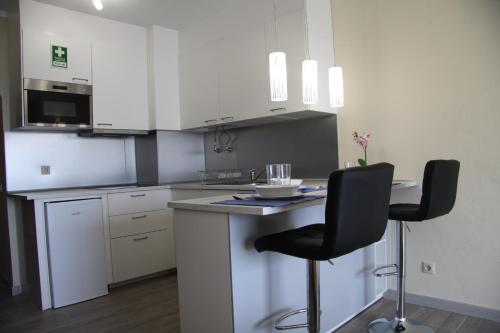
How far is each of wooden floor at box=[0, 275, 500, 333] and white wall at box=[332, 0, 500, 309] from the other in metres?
0.21

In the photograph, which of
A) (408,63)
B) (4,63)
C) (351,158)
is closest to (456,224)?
(351,158)

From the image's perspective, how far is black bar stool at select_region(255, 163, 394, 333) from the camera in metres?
1.35

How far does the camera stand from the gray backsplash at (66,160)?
132 inches

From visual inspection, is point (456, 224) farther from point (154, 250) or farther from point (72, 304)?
point (72, 304)

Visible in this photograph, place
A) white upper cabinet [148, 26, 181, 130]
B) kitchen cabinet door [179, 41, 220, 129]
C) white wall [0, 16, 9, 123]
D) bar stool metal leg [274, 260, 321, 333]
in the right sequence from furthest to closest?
white upper cabinet [148, 26, 181, 130], kitchen cabinet door [179, 41, 220, 129], white wall [0, 16, 9, 123], bar stool metal leg [274, 260, 321, 333]

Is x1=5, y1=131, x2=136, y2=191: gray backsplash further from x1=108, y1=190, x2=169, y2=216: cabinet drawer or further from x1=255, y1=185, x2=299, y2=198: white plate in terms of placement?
x1=255, y1=185, x2=299, y2=198: white plate

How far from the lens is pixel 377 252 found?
2.73 meters

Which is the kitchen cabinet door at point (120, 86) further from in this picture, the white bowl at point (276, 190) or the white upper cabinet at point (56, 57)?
the white bowl at point (276, 190)

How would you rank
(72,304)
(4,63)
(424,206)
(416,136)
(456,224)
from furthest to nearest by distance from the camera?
(4,63)
(72,304)
(416,136)
(456,224)
(424,206)

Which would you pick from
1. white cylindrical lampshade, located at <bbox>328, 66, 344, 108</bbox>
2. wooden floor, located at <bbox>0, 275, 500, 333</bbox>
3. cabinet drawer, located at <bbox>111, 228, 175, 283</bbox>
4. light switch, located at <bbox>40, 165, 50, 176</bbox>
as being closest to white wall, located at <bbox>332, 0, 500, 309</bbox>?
wooden floor, located at <bbox>0, 275, 500, 333</bbox>

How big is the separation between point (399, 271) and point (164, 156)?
2.69 metres

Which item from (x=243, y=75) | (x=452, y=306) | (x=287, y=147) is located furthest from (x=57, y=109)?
(x=452, y=306)

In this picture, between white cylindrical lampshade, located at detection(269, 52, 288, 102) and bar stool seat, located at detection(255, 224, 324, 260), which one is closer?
bar stool seat, located at detection(255, 224, 324, 260)

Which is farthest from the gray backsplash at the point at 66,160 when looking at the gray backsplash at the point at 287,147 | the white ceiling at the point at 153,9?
the white ceiling at the point at 153,9
